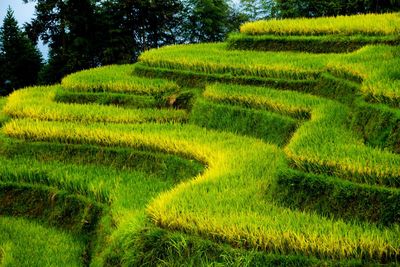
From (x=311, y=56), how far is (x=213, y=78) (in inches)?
73.1

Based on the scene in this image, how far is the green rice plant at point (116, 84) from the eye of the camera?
10.6m

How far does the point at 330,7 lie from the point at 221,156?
50.3 feet

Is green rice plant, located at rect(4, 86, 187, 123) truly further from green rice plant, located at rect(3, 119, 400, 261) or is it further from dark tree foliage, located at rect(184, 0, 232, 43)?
dark tree foliage, located at rect(184, 0, 232, 43)

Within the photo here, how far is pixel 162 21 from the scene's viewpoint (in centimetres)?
2397

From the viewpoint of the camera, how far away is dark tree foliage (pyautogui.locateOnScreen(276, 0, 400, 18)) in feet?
63.3

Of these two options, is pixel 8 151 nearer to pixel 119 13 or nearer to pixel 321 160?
pixel 321 160

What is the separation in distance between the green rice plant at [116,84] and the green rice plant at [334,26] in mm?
2955

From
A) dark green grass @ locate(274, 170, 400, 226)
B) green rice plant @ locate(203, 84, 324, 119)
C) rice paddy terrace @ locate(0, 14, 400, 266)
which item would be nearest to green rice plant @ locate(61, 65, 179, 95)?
rice paddy terrace @ locate(0, 14, 400, 266)

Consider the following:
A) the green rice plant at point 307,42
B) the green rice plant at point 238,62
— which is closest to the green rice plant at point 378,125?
the green rice plant at point 238,62

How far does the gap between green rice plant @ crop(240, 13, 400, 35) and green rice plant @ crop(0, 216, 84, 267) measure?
6895 millimetres

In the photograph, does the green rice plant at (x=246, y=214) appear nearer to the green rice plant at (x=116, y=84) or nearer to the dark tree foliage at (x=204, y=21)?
the green rice plant at (x=116, y=84)

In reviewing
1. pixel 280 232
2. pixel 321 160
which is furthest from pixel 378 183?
pixel 280 232

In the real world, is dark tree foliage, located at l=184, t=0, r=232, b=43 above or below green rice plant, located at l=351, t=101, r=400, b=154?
above

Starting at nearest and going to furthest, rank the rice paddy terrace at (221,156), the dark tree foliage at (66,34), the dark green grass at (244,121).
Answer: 1. the rice paddy terrace at (221,156)
2. the dark green grass at (244,121)
3. the dark tree foliage at (66,34)
